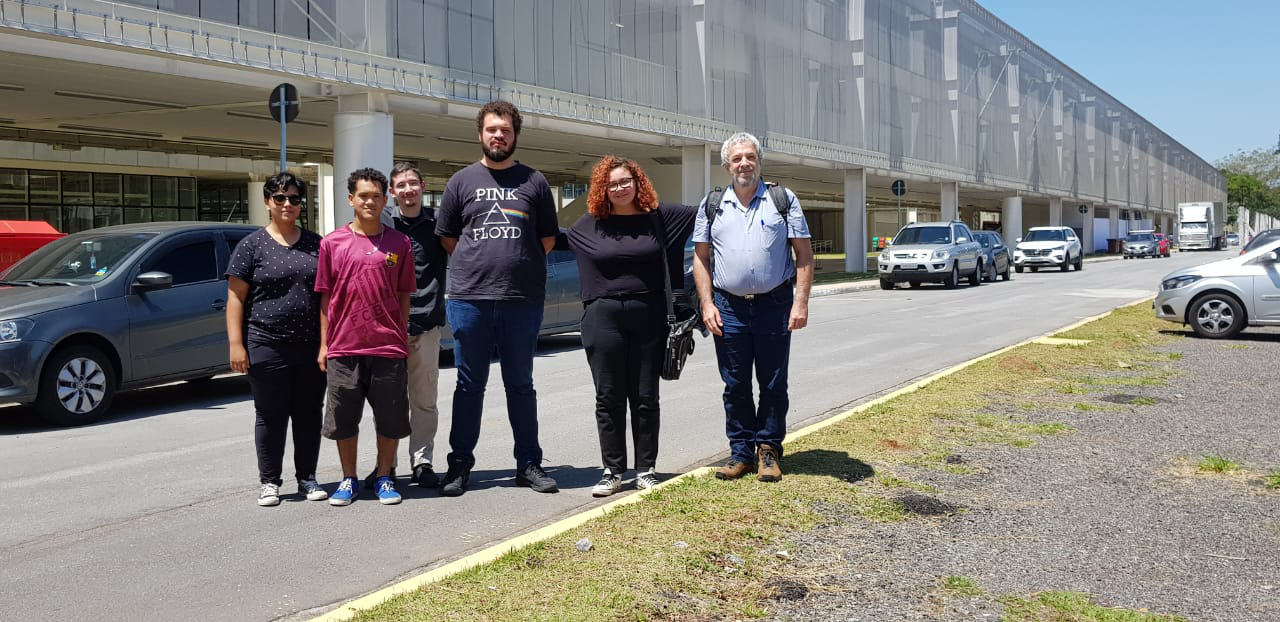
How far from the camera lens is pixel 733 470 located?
6383mm

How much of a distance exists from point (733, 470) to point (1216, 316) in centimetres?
1112

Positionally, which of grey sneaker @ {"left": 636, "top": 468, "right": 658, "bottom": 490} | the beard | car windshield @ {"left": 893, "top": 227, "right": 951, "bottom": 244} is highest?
car windshield @ {"left": 893, "top": 227, "right": 951, "bottom": 244}

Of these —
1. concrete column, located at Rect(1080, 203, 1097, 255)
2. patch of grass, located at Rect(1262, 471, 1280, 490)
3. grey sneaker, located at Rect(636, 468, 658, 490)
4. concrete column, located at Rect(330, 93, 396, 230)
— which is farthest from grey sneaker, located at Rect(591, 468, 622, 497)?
concrete column, located at Rect(1080, 203, 1097, 255)

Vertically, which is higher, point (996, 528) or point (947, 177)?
point (947, 177)

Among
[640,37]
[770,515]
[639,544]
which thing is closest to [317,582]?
[639,544]

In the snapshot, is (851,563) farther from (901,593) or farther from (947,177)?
(947,177)

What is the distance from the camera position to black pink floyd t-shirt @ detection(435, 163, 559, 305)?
6012mm

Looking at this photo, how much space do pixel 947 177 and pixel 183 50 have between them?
40.3 metres

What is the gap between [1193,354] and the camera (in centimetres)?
1313

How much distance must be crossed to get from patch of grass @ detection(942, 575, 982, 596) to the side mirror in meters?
7.28

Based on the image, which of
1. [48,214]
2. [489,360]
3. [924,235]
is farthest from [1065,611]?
[48,214]

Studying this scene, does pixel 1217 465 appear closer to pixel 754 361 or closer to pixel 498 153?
pixel 754 361

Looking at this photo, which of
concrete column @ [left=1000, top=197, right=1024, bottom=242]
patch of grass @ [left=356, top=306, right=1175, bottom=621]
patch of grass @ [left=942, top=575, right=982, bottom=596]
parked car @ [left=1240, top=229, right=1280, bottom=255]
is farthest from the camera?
concrete column @ [left=1000, top=197, right=1024, bottom=242]

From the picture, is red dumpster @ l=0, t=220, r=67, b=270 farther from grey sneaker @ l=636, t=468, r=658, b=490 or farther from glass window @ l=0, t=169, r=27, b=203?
glass window @ l=0, t=169, r=27, b=203
